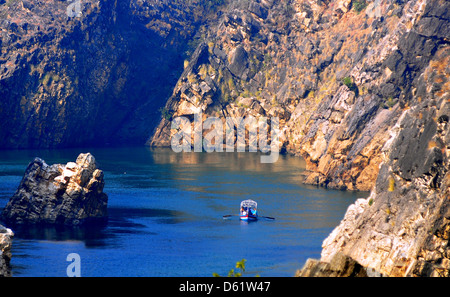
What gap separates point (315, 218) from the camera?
129 meters

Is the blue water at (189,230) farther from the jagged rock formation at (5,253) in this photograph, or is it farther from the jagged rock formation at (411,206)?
the jagged rock formation at (5,253)

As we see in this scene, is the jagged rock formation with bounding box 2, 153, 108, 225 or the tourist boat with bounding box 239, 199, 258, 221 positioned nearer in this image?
the jagged rock formation with bounding box 2, 153, 108, 225

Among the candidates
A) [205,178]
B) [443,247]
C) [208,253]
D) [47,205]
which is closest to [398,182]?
[443,247]

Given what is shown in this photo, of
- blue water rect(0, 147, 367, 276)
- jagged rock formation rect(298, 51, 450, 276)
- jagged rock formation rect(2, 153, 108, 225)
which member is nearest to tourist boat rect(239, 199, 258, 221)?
blue water rect(0, 147, 367, 276)

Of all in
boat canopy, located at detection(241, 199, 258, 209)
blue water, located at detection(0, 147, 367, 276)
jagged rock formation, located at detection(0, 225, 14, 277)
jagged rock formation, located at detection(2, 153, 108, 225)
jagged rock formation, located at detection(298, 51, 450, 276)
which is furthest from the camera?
boat canopy, located at detection(241, 199, 258, 209)

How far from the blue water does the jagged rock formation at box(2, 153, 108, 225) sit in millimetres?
3892

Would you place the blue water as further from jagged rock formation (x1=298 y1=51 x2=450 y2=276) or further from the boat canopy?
jagged rock formation (x1=298 y1=51 x2=450 y2=276)

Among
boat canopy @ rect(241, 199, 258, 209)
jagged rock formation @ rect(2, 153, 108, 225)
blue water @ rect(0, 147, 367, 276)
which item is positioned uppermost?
jagged rock formation @ rect(2, 153, 108, 225)

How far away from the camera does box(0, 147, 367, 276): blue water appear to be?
98438 millimetres

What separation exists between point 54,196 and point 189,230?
22.0 meters

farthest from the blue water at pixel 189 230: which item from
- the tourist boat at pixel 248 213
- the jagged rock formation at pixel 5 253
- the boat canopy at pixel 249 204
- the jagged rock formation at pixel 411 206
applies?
the jagged rock formation at pixel 5 253

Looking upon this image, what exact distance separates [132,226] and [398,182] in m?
44.8

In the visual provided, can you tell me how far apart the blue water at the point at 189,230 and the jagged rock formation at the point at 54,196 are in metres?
3.89

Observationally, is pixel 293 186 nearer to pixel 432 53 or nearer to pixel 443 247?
pixel 432 53
